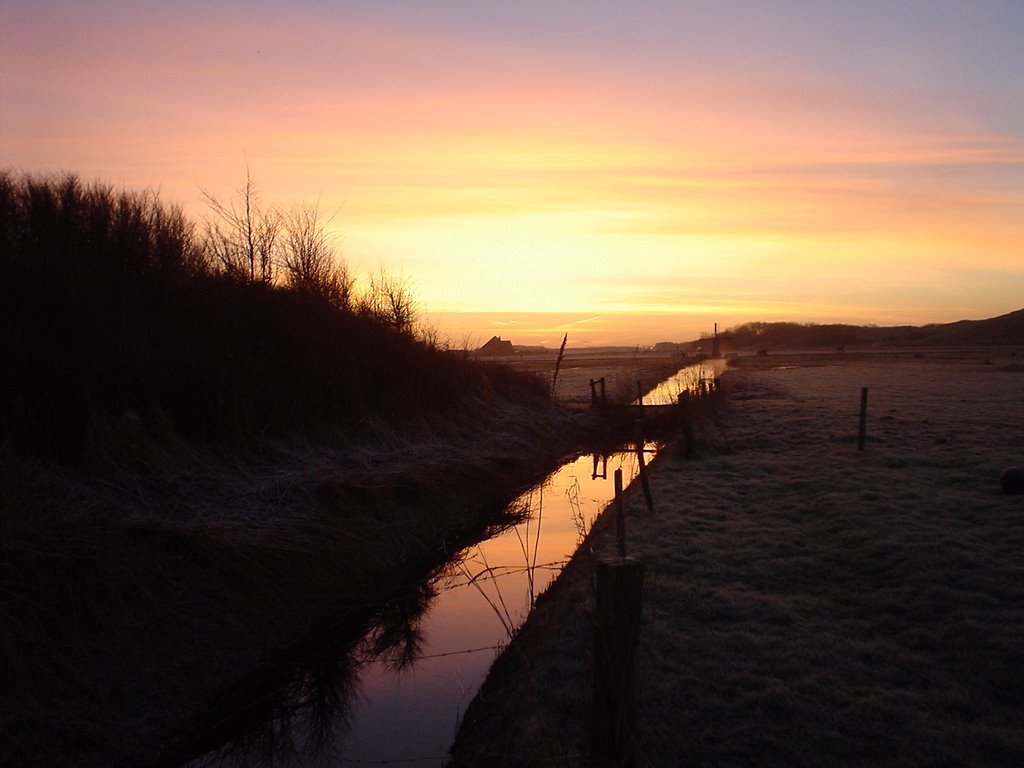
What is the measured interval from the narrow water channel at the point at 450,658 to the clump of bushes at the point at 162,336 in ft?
16.4

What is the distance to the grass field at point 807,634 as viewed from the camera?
5.79 m

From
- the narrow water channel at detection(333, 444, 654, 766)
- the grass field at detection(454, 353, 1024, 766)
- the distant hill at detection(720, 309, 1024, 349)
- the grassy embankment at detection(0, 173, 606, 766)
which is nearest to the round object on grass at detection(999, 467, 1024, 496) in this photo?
the grass field at detection(454, 353, 1024, 766)

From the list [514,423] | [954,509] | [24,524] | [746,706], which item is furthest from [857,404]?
[24,524]

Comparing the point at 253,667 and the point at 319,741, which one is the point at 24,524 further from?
the point at 319,741

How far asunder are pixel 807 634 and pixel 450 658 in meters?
3.82

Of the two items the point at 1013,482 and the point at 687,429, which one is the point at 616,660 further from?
the point at 687,429

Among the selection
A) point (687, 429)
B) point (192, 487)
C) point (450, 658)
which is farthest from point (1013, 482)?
point (192, 487)

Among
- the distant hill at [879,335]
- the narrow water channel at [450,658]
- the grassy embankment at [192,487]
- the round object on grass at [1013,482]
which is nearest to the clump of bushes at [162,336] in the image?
the grassy embankment at [192,487]

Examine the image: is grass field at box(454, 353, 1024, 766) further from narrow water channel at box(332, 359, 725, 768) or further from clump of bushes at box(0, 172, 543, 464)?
clump of bushes at box(0, 172, 543, 464)

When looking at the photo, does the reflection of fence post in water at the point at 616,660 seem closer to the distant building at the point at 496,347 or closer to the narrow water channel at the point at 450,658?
the narrow water channel at the point at 450,658

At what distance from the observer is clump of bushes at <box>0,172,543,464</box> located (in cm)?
1162

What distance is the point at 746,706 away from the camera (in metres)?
6.27

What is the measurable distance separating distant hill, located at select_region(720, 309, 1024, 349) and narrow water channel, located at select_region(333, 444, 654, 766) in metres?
143

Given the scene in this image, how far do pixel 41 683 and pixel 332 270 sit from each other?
16773 mm
